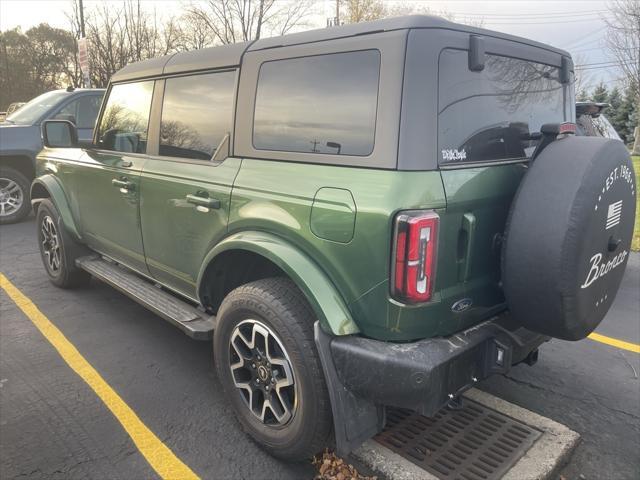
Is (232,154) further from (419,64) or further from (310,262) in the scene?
(419,64)

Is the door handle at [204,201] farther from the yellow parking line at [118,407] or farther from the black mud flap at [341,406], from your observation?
the yellow parking line at [118,407]

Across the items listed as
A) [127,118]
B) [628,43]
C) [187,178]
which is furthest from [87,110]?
[628,43]

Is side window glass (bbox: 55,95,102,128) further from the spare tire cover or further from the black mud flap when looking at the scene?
the spare tire cover

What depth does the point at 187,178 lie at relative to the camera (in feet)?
9.98

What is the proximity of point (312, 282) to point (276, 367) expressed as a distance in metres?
0.56

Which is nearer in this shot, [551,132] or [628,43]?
[551,132]

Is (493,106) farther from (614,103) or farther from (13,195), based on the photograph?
(614,103)

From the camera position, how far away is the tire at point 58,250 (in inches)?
182

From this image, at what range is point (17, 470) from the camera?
8.30ft

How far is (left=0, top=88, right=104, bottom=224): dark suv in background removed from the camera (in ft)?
25.3

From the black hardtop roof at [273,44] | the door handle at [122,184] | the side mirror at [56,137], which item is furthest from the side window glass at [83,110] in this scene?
the door handle at [122,184]

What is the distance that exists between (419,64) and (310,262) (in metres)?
0.95

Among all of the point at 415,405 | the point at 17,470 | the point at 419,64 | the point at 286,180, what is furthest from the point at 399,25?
the point at 17,470

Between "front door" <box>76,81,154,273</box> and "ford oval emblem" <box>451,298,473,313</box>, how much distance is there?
228cm
